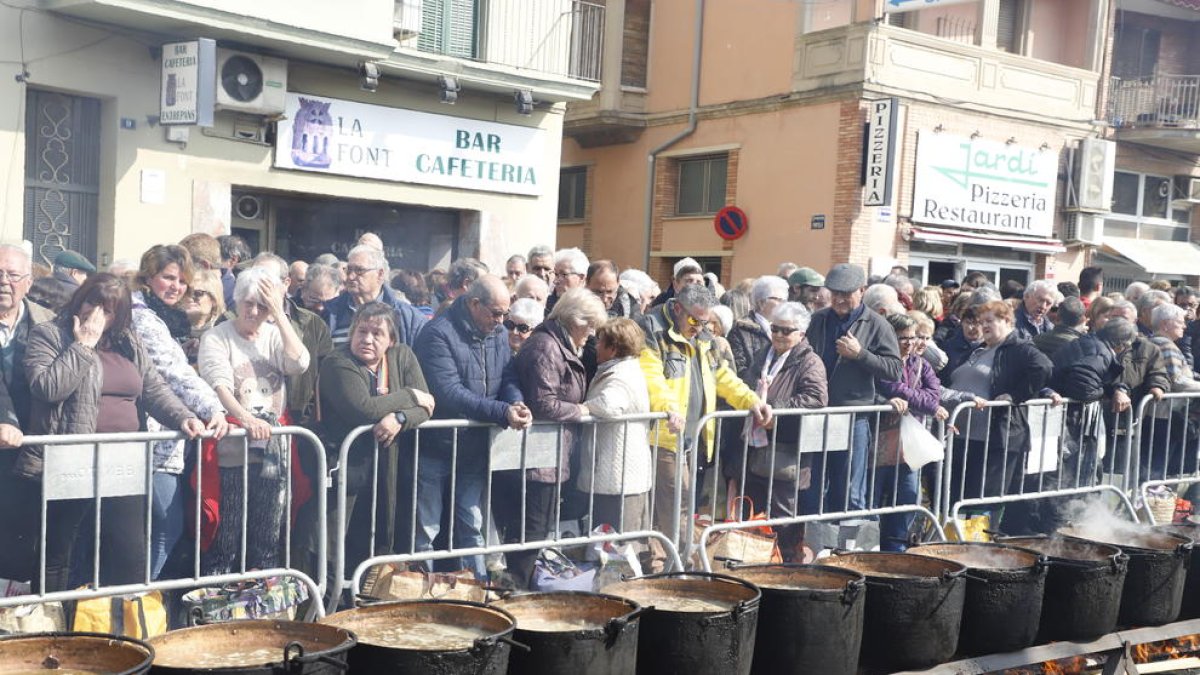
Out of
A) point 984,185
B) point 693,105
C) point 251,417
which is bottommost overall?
point 251,417

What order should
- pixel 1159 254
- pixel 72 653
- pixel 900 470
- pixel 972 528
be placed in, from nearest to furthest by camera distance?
pixel 72 653
pixel 900 470
pixel 972 528
pixel 1159 254

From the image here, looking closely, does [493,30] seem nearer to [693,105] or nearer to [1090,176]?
[693,105]

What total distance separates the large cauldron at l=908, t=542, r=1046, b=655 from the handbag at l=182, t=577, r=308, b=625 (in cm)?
307

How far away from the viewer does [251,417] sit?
16.7 feet

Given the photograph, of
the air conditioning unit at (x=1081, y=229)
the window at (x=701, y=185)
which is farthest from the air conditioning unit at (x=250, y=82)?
the air conditioning unit at (x=1081, y=229)

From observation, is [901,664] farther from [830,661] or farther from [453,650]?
[453,650]

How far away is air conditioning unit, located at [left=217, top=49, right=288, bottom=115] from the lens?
11961mm

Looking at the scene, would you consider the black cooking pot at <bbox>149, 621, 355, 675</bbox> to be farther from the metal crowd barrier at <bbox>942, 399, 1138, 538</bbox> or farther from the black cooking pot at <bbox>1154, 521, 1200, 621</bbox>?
the black cooking pot at <bbox>1154, 521, 1200, 621</bbox>

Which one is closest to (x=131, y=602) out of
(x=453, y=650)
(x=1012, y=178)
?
(x=453, y=650)

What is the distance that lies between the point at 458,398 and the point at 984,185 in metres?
16.0

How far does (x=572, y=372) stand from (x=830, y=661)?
1984 mm

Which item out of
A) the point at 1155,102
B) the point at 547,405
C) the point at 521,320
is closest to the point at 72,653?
the point at 547,405

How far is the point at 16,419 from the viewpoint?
16.0 ft

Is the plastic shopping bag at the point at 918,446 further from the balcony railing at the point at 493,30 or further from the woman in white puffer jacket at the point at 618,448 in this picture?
the balcony railing at the point at 493,30
